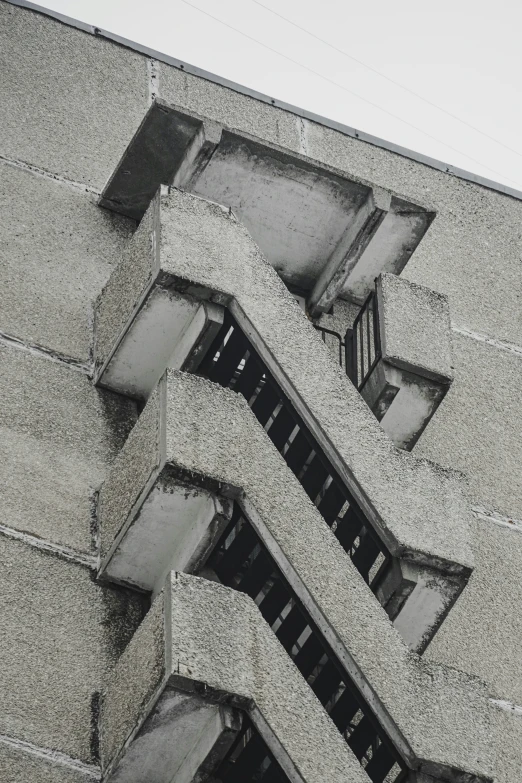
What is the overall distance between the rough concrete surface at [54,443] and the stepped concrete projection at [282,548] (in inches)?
13.4

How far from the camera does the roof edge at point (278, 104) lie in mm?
11227

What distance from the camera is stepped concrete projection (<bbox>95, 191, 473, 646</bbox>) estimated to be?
7500mm

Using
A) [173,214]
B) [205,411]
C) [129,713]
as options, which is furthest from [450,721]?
[173,214]

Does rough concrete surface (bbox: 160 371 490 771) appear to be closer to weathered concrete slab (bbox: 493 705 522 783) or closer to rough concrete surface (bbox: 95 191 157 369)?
rough concrete surface (bbox: 95 191 157 369)

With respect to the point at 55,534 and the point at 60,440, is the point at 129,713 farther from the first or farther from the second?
the point at 60,440

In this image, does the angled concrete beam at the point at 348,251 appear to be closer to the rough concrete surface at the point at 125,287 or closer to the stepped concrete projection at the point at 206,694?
the rough concrete surface at the point at 125,287

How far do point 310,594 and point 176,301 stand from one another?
7.06ft

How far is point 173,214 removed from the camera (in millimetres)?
8359

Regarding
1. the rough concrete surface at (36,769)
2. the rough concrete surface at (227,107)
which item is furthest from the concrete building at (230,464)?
the rough concrete surface at (227,107)

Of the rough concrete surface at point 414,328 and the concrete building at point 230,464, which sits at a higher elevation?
the rough concrete surface at point 414,328

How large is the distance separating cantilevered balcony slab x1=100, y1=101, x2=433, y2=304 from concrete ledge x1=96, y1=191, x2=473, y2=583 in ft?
2.81

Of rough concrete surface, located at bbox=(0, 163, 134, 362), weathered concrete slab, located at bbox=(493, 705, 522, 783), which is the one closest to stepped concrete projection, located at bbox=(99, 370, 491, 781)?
weathered concrete slab, located at bbox=(493, 705, 522, 783)

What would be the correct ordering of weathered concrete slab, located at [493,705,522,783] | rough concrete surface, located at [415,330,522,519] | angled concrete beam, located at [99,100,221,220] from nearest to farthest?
weathered concrete slab, located at [493,705,522,783] < angled concrete beam, located at [99,100,221,220] < rough concrete surface, located at [415,330,522,519]

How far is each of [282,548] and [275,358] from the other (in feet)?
4.26
